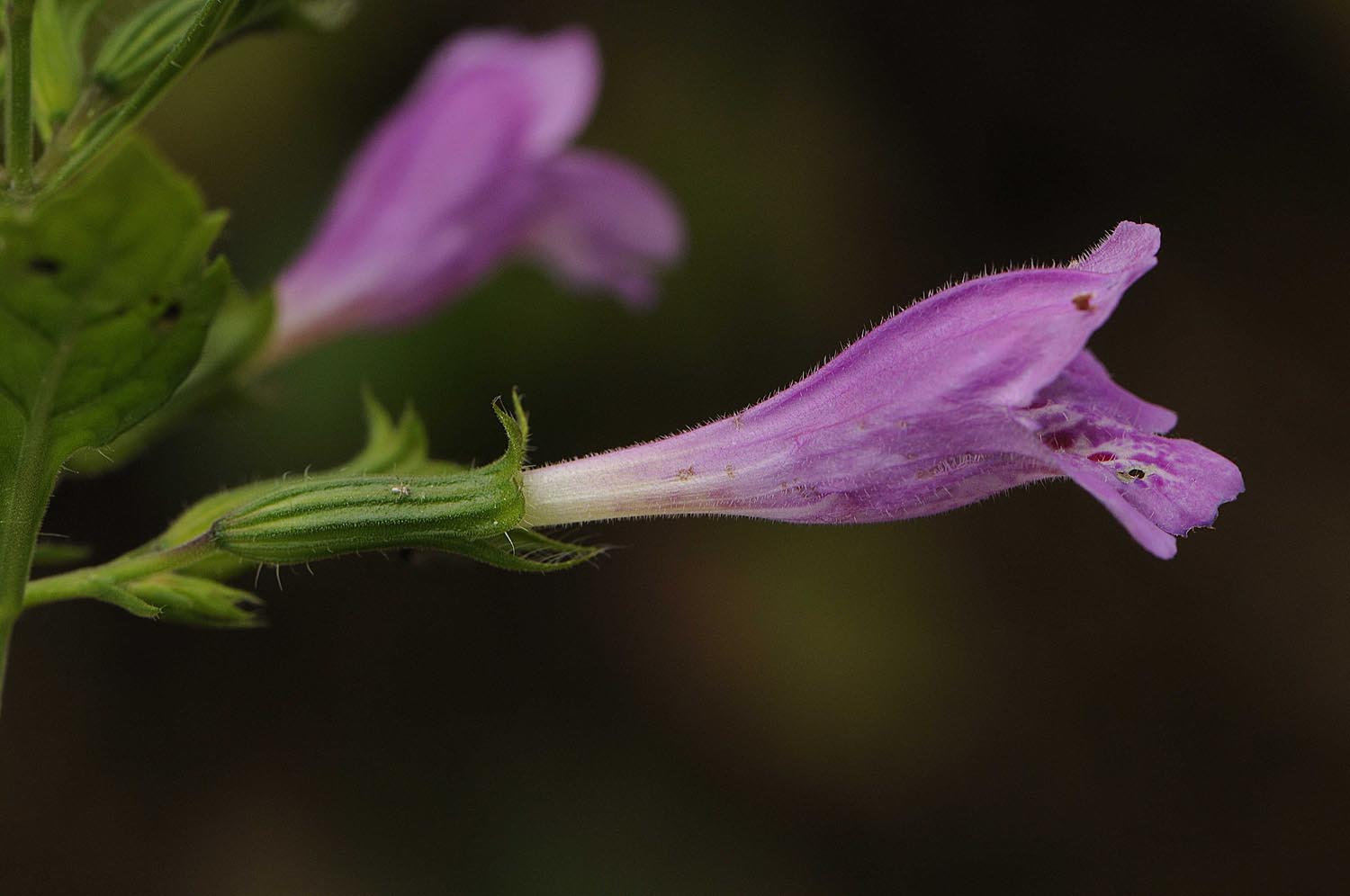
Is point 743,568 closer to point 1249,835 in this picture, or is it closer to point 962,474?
point 1249,835

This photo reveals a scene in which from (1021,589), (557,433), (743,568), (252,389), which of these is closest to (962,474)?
(252,389)

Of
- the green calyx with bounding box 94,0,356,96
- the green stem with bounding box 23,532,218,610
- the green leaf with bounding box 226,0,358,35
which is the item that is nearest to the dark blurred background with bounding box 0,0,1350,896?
the green leaf with bounding box 226,0,358,35

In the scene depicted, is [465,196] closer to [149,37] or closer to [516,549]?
[149,37]

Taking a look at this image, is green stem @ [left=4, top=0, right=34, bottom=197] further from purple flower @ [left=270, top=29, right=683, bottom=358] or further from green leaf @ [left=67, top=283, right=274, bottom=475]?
purple flower @ [left=270, top=29, right=683, bottom=358]

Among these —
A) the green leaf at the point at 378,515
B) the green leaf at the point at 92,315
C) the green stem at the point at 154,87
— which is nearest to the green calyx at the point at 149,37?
the green stem at the point at 154,87

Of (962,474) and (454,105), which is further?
(454,105)

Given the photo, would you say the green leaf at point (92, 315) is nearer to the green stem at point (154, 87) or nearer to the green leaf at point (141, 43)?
the green stem at point (154, 87)
